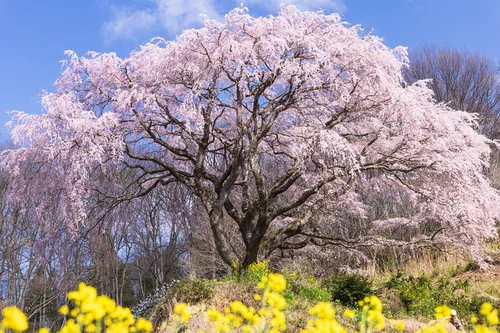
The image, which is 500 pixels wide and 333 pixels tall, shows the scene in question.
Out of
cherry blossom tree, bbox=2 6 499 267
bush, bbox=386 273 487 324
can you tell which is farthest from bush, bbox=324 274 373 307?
cherry blossom tree, bbox=2 6 499 267

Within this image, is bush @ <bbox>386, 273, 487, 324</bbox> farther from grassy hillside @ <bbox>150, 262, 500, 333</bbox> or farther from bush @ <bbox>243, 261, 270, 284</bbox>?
bush @ <bbox>243, 261, 270, 284</bbox>

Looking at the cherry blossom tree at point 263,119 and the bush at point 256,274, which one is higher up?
the cherry blossom tree at point 263,119

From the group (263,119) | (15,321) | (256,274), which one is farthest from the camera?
(263,119)

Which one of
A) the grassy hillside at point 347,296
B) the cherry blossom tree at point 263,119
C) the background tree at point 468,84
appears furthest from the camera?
the background tree at point 468,84

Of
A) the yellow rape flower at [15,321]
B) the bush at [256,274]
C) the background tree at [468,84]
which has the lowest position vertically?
the yellow rape flower at [15,321]

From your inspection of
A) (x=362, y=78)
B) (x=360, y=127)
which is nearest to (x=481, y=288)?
(x=360, y=127)

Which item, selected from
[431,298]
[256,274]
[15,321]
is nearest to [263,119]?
[256,274]

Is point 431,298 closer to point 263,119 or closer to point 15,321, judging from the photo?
point 263,119

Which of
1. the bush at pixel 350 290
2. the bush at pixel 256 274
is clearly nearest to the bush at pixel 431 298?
the bush at pixel 350 290

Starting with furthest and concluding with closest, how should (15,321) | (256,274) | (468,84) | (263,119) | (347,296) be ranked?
(468,84) → (263,119) → (347,296) → (256,274) → (15,321)

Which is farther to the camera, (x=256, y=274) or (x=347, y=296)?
(x=347, y=296)

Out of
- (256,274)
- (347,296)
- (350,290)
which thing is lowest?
(347,296)

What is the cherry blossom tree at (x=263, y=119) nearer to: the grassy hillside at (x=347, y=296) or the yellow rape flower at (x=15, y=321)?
the grassy hillside at (x=347, y=296)

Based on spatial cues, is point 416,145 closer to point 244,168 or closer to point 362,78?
point 362,78
